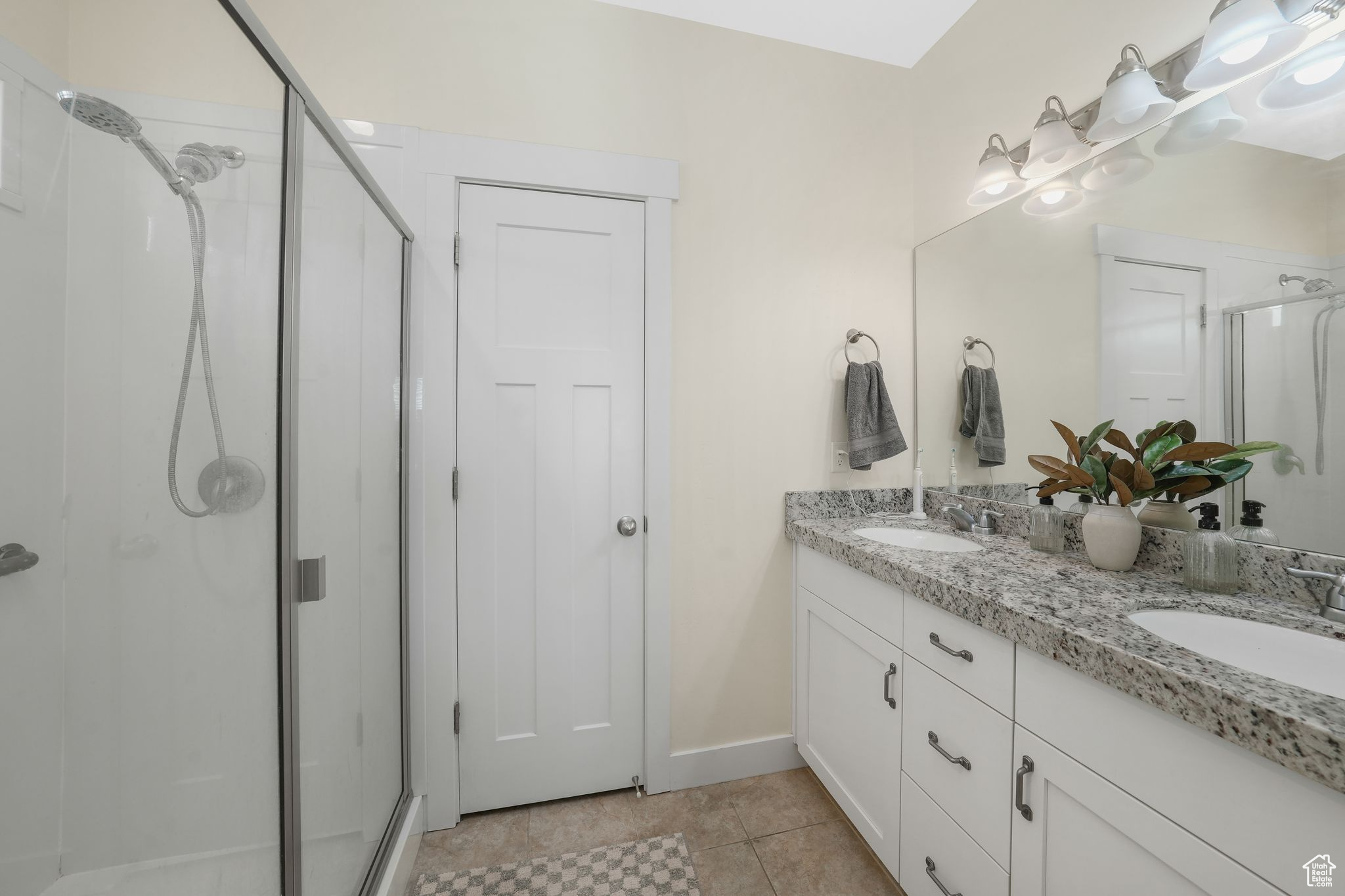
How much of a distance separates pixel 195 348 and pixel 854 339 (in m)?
1.75

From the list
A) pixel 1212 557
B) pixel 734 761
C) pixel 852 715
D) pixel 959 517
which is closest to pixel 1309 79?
pixel 1212 557

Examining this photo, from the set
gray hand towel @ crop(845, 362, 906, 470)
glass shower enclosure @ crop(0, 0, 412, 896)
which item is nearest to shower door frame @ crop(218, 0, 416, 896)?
glass shower enclosure @ crop(0, 0, 412, 896)

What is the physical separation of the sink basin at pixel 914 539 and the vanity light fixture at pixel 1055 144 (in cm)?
110

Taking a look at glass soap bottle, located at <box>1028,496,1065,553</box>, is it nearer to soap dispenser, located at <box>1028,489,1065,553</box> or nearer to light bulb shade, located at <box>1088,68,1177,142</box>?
soap dispenser, located at <box>1028,489,1065,553</box>

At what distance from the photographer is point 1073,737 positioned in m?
0.77

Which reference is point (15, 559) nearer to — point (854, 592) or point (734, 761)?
point (854, 592)

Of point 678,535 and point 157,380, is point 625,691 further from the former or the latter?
point 157,380

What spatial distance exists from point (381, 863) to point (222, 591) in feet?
3.28

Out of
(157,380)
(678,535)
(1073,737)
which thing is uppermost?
(157,380)

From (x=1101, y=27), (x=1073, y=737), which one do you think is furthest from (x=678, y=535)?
(x=1101, y=27)

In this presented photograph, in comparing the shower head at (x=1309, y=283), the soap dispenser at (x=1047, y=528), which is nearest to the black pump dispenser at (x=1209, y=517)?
the soap dispenser at (x=1047, y=528)

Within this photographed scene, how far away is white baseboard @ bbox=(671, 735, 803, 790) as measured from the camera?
1658 millimetres

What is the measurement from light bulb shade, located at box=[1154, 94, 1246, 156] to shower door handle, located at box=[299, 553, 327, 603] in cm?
201

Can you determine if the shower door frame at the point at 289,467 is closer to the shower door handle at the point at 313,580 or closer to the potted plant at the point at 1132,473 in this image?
the shower door handle at the point at 313,580
